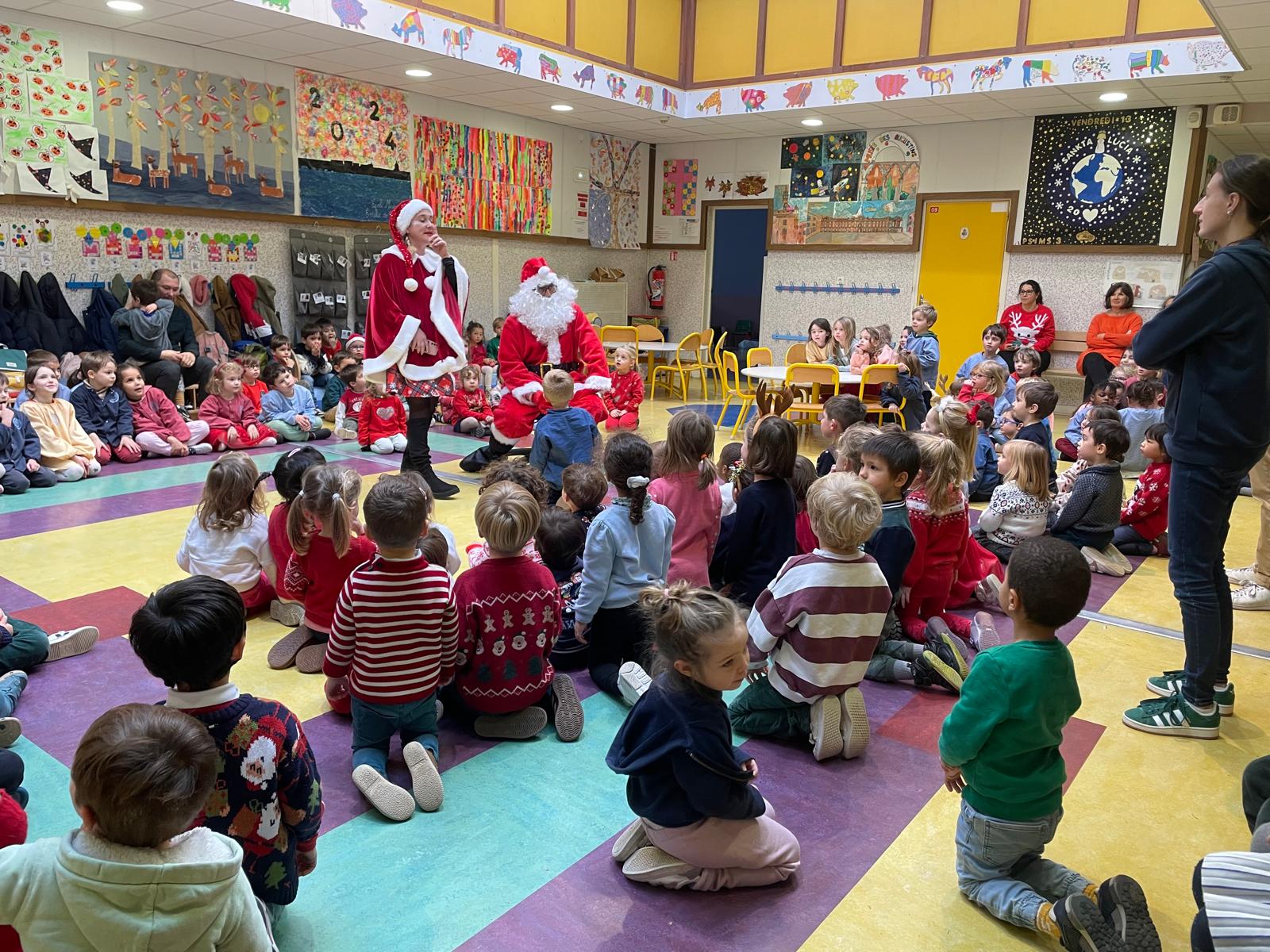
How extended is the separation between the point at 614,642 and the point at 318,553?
1058 mm

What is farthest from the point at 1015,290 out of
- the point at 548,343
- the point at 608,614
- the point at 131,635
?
the point at 131,635

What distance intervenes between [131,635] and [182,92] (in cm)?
777

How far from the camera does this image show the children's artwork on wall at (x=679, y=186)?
12750 mm

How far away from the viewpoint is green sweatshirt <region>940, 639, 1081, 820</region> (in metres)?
1.87

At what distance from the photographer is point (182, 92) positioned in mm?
7809

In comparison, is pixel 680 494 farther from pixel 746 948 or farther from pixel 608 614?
pixel 746 948

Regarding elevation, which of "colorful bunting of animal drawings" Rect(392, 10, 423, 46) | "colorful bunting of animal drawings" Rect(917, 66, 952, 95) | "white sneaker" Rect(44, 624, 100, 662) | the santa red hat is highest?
"colorful bunting of animal drawings" Rect(917, 66, 952, 95)

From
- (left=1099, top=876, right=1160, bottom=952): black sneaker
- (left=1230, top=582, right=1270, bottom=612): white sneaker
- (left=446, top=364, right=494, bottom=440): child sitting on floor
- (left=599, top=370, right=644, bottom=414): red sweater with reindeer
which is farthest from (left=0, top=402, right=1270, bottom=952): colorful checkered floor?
(left=446, top=364, right=494, bottom=440): child sitting on floor

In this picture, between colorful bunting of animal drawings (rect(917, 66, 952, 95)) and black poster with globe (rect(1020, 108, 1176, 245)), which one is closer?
colorful bunting of animal drawings (rect(917, 66, 952, 95))

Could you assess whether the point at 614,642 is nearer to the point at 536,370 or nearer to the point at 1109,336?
the point at 536,370

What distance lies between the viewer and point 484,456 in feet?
21.4

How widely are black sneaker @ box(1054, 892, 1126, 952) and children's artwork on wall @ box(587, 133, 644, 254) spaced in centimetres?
1140

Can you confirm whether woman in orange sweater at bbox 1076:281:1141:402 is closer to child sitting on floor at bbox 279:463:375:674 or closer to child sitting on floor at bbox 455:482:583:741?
child sitting on floor at bbox 455:482:583:741

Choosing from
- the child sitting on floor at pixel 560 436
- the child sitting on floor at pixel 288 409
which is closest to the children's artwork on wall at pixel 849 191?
the child sitting on floor at pixel 288 409
